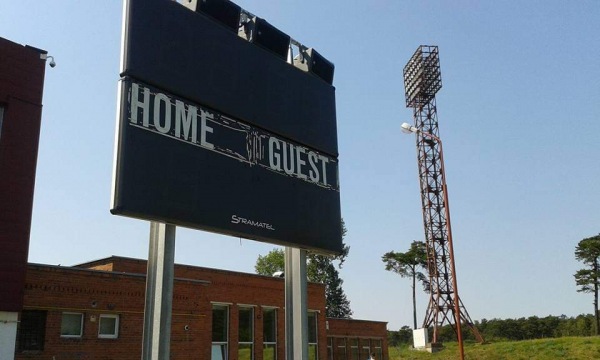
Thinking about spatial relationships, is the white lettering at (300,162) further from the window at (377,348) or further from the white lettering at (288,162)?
the window at (377,348)

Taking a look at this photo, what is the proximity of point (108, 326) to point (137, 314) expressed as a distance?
1031 millimetres

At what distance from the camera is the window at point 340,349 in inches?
1344

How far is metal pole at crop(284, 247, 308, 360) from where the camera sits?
11523 millimetres

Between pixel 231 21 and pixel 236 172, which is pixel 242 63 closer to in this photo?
pixel 231 21

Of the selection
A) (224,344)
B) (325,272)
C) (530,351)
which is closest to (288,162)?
(224,344)

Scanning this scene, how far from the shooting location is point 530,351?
40062 millimetres

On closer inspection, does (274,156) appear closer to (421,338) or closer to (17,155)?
(17,155)

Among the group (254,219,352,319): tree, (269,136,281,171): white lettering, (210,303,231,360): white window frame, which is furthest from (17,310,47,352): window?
(254,219,352,319): tree

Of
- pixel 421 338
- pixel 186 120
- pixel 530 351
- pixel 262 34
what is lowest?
pixel 530 351

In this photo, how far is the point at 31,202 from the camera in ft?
47.9

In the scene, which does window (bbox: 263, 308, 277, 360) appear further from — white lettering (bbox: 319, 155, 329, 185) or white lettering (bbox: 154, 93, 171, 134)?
white lettering (bbox: 154, 93, 171, 134)

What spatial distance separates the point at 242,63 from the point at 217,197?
267 centimetres

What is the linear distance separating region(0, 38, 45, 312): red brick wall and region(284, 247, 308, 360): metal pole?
659cm

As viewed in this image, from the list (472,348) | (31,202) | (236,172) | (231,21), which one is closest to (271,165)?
(236,172)
